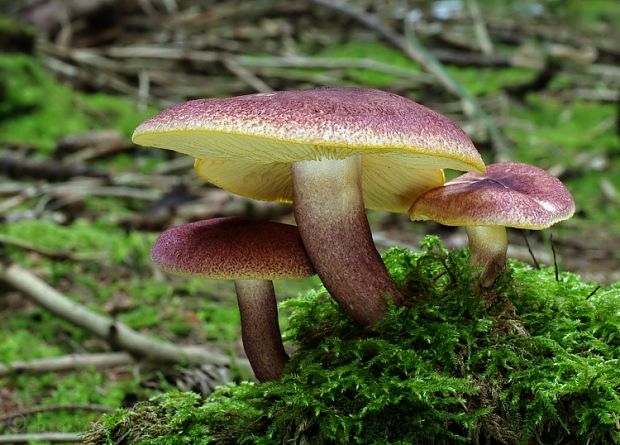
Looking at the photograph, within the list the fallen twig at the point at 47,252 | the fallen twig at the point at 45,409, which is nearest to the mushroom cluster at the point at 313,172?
the fallen twig at the point at 45,409

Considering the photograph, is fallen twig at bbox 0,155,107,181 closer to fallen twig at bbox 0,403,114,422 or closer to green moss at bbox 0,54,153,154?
green moss at bbox 0,54,153,154

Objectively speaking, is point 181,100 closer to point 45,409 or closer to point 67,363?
point 67,363

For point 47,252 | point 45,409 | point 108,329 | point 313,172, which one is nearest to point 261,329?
point 313,172

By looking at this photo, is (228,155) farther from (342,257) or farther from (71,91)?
(71,91)

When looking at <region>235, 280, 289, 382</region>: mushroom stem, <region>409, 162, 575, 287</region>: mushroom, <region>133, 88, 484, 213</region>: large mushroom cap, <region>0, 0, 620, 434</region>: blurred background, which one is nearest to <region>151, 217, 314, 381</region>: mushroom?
<region>235, 280, 289, 382</region>: mushroom stem

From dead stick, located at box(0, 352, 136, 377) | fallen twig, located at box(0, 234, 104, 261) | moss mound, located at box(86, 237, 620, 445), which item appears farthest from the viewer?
fallen twig, located at box(0, 234, 104, 261)

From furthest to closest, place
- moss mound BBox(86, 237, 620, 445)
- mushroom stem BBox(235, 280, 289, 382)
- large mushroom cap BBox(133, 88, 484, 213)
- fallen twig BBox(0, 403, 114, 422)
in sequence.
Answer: fallen twig BBox(0, 403, 114, 422) < mushroom stem BBox(235, 280, 289, 382) < moss mound BBox(86, 237, 620, 445) < large mushroom cap BBox(133, 88, 484, 213)
